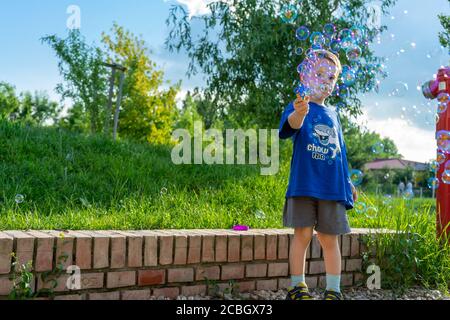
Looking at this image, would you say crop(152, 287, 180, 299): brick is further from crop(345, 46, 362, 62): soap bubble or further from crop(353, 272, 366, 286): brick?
crop(345, 46, 362, 62): soap bubble

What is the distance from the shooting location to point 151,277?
2990 mm

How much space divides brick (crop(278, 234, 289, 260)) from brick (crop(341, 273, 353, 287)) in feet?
1.89

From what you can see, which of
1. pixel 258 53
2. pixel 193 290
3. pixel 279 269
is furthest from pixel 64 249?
pixel 258 53

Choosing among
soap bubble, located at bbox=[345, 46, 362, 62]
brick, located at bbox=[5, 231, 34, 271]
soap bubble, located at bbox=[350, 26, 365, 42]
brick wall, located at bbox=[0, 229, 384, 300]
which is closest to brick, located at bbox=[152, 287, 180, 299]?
brick wall, located at bbox=[0, 229, 384, 300]

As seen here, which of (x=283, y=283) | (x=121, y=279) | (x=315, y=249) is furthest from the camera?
(x=315, y=249)

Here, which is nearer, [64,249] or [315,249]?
[64,249]

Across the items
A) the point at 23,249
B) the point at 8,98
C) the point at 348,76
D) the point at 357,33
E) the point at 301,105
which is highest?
the point at 8,98

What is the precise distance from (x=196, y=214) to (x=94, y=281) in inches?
52.0

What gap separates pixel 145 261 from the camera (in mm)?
2953

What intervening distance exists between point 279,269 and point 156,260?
890 mm

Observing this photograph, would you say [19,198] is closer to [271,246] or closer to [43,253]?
[43,253]

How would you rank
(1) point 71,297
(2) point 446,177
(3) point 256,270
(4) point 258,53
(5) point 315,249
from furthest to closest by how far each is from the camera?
(4) point 258,53 < (2) point 446,177 < (5) point 315,249 < (3) point 256,270 < (1) point 71,297

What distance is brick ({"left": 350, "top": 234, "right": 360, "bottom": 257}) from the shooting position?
12.5ft

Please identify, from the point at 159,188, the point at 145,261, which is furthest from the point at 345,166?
the point at 159,188
